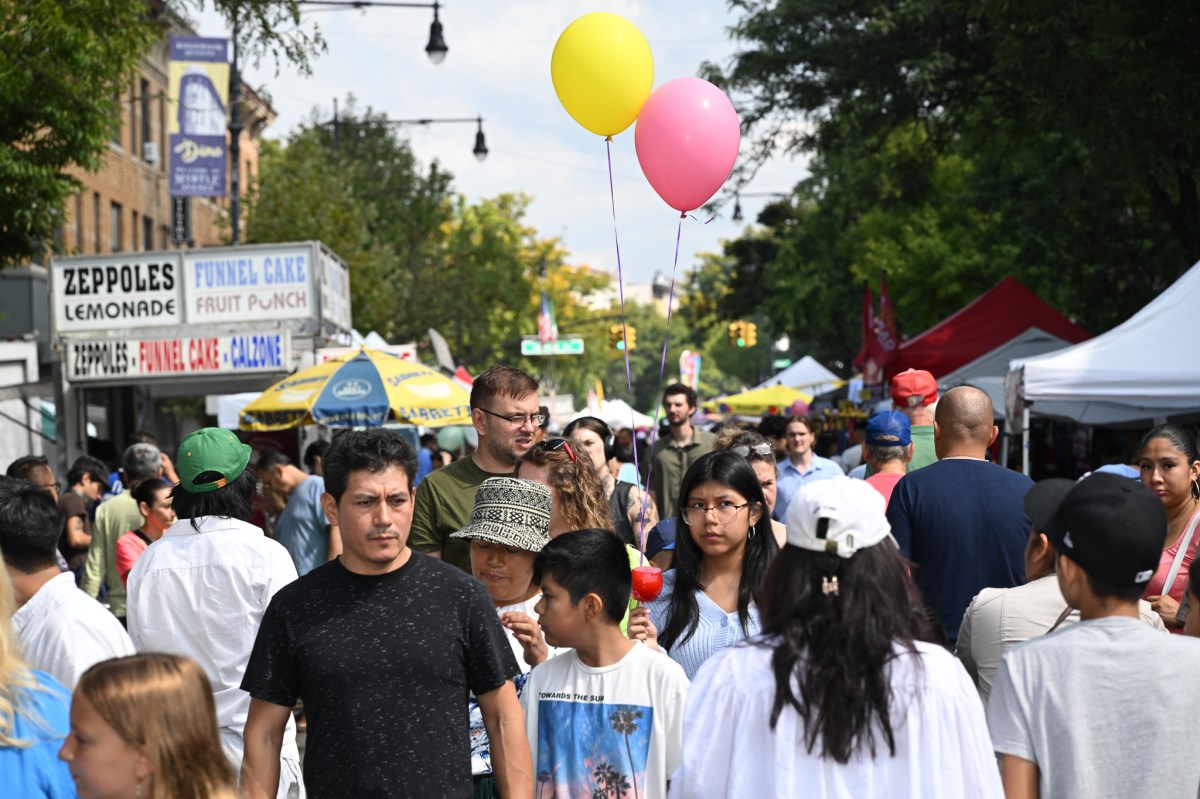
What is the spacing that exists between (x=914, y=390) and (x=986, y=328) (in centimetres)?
1143

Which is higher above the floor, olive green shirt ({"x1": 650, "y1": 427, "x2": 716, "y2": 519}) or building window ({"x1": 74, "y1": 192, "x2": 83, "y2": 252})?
building window ({"x1": 74, "y1": 192, "x2": 83, "y2": 252})

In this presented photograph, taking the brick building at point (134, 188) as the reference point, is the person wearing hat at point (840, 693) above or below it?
below

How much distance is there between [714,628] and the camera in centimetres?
474

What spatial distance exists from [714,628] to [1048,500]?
1.12 m

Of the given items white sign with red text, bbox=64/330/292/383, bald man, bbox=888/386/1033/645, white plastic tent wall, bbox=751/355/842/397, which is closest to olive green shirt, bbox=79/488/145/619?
bald man, bbox=888/386/1033/645

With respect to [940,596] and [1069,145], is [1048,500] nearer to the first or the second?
[940,596]

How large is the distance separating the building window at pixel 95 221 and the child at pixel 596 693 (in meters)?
34.0

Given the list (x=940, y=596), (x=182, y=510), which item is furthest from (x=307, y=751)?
(x=940, y=596)

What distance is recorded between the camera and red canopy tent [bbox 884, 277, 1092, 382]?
61.1 feet

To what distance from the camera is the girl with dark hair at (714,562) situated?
15.6 ft


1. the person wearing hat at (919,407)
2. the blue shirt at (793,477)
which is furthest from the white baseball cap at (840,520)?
the blue shirt at (793,477)

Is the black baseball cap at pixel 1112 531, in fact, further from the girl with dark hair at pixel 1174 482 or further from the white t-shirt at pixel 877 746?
the girl with dark hair at pixel 1174 482

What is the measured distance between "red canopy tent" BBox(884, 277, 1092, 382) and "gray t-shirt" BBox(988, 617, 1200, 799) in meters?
15.7

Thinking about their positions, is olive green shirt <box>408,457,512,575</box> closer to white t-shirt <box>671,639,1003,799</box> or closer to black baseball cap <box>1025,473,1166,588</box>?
A: white t-shirt <box>671,639,1003,799</box>
